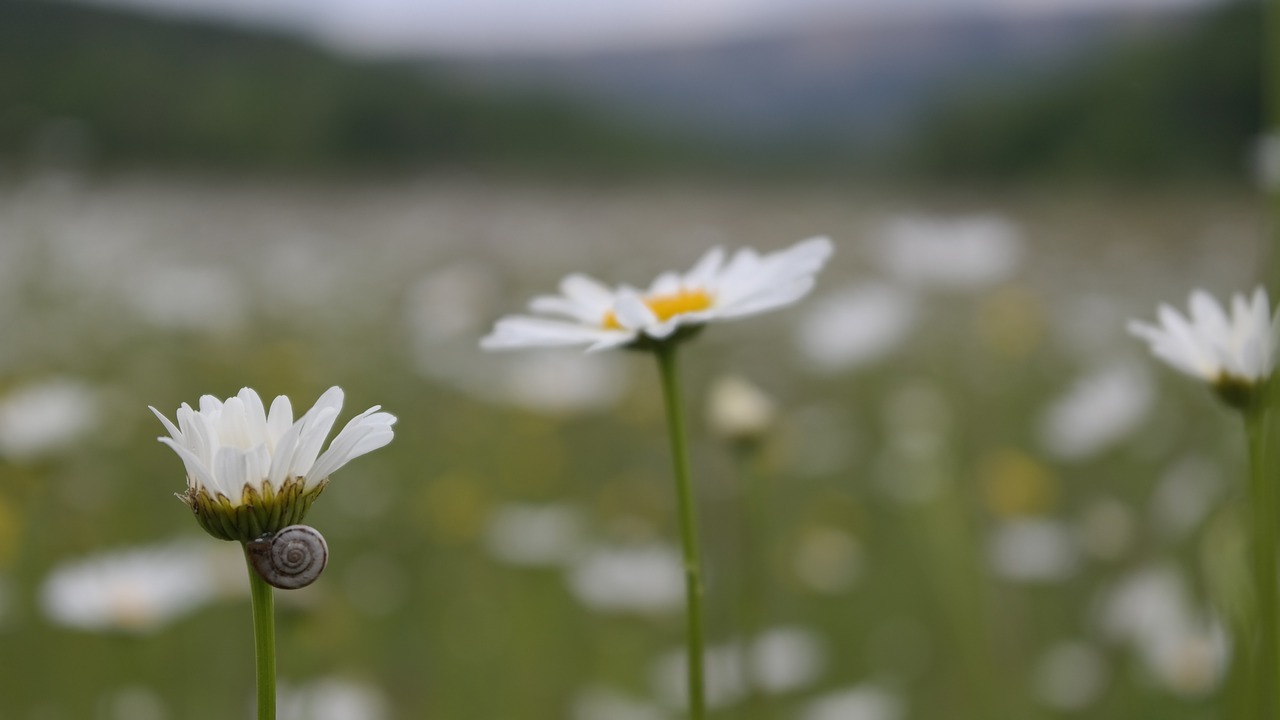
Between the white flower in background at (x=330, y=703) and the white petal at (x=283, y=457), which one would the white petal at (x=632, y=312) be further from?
the white flower in background at (x=330, y=703)

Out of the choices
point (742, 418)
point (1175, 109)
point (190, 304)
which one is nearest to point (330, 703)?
point (742, 418)

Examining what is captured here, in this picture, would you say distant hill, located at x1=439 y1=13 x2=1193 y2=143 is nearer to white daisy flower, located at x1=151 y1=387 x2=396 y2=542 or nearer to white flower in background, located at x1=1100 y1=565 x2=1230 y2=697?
white flower in background, located at x1=1100 y1=565 x2=1230 y2=697

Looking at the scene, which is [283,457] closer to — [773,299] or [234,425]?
[234,425]

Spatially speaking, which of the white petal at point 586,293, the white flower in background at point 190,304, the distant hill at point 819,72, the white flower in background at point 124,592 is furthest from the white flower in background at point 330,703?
the distant hill at point 819,72

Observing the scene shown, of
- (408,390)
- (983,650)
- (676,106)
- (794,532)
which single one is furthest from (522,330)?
(676,106)

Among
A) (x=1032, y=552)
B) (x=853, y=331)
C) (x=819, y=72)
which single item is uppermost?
(x=819, y=72)

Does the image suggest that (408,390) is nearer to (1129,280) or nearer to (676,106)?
(1129,280)
